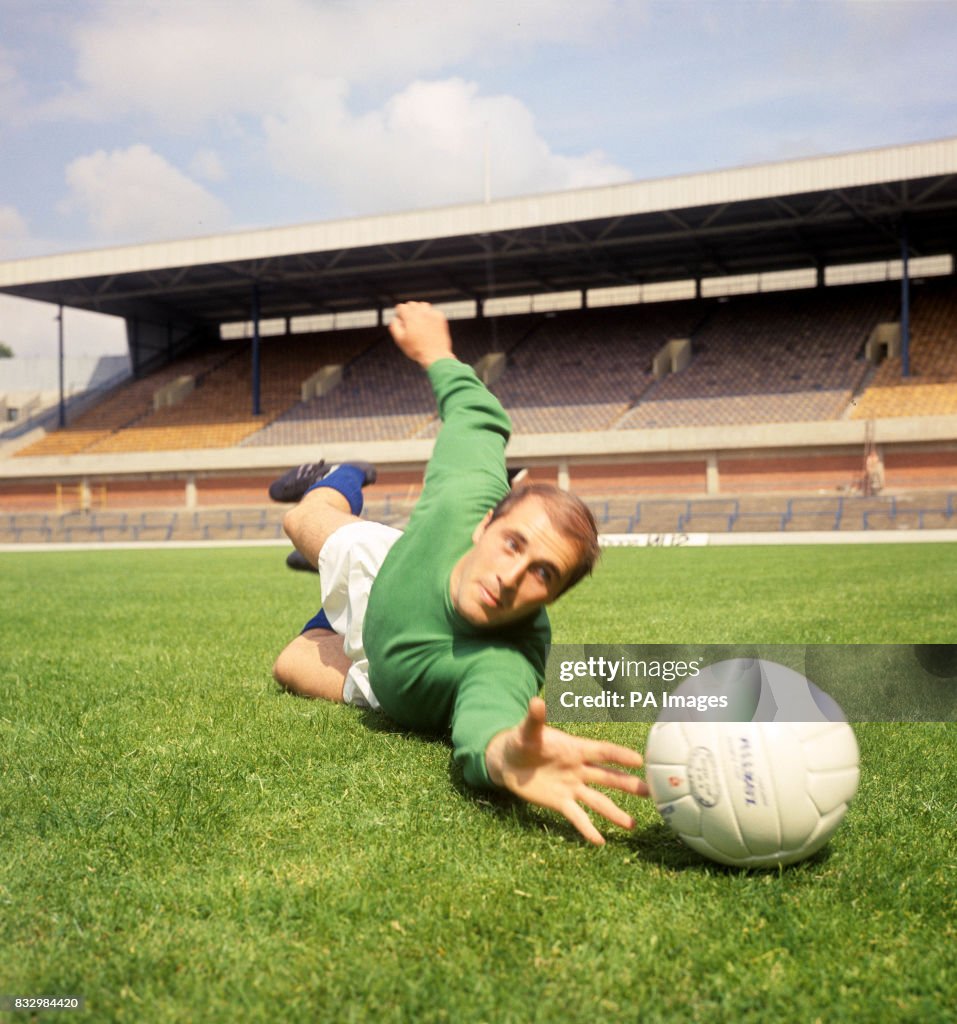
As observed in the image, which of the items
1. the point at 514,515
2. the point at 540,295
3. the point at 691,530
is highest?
the point at 540,295

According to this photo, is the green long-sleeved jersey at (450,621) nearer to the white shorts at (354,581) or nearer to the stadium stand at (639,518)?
the white shorts at (354,581)

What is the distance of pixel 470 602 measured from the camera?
349 cm

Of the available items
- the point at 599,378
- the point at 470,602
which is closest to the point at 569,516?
the point at 470,602

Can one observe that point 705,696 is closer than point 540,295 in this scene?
Yes

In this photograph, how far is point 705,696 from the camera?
9.87 feet

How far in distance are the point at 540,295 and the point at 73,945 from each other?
40.5 metres

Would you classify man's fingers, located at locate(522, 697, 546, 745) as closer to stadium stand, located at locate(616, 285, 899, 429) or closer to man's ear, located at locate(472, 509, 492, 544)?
man's ear, located at locate(472, 509, 492, 544)

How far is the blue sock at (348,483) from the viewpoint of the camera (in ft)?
18.4

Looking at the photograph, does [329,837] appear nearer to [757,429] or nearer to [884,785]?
[884,785]

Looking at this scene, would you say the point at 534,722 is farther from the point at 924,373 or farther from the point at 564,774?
the point at 924,373

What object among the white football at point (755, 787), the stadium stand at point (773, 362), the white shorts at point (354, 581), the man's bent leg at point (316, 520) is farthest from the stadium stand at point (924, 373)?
the white football at point (755, 787)

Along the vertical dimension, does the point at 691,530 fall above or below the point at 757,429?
below

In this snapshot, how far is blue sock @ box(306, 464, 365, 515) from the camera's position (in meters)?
5.61

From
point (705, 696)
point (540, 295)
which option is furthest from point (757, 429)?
point (705, 696)
